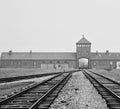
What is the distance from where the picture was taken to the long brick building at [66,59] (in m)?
88.2

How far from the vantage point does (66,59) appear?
9000cm

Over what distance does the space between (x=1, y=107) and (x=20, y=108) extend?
0.63m

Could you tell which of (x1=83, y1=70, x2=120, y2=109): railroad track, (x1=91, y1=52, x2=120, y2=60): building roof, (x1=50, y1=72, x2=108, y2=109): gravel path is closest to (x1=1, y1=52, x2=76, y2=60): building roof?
(x1=91, y1=52, x2=120, y2=60): building roof


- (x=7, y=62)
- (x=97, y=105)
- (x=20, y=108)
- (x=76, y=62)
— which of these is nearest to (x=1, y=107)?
(x=20, y=108)

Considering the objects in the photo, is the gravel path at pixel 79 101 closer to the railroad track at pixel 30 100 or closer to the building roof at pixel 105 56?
the railroad track at pixel 30 100

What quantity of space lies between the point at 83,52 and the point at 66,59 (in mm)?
7279

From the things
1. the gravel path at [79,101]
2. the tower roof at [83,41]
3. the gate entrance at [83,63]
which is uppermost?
the tower roof at [83,41]

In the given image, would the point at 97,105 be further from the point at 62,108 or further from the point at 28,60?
the point at 28,60

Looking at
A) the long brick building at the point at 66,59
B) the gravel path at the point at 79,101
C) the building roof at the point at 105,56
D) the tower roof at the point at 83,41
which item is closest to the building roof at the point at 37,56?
the long brick building at the point at 66,59

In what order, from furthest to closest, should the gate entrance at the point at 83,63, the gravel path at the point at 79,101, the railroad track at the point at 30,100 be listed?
the gate entrance at the point at 83,63, the gravel path at the point at 79,101, the railroad track at the point at 30,100

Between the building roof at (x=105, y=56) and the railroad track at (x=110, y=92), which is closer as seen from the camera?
the railroad track at (x=110, y=92)

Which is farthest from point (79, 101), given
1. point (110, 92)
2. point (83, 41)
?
point (83, 41)

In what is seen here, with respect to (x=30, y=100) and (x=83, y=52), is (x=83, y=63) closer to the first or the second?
(x=83, y=52)

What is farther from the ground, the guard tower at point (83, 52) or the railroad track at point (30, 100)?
the guard tower at point (83, 52)
